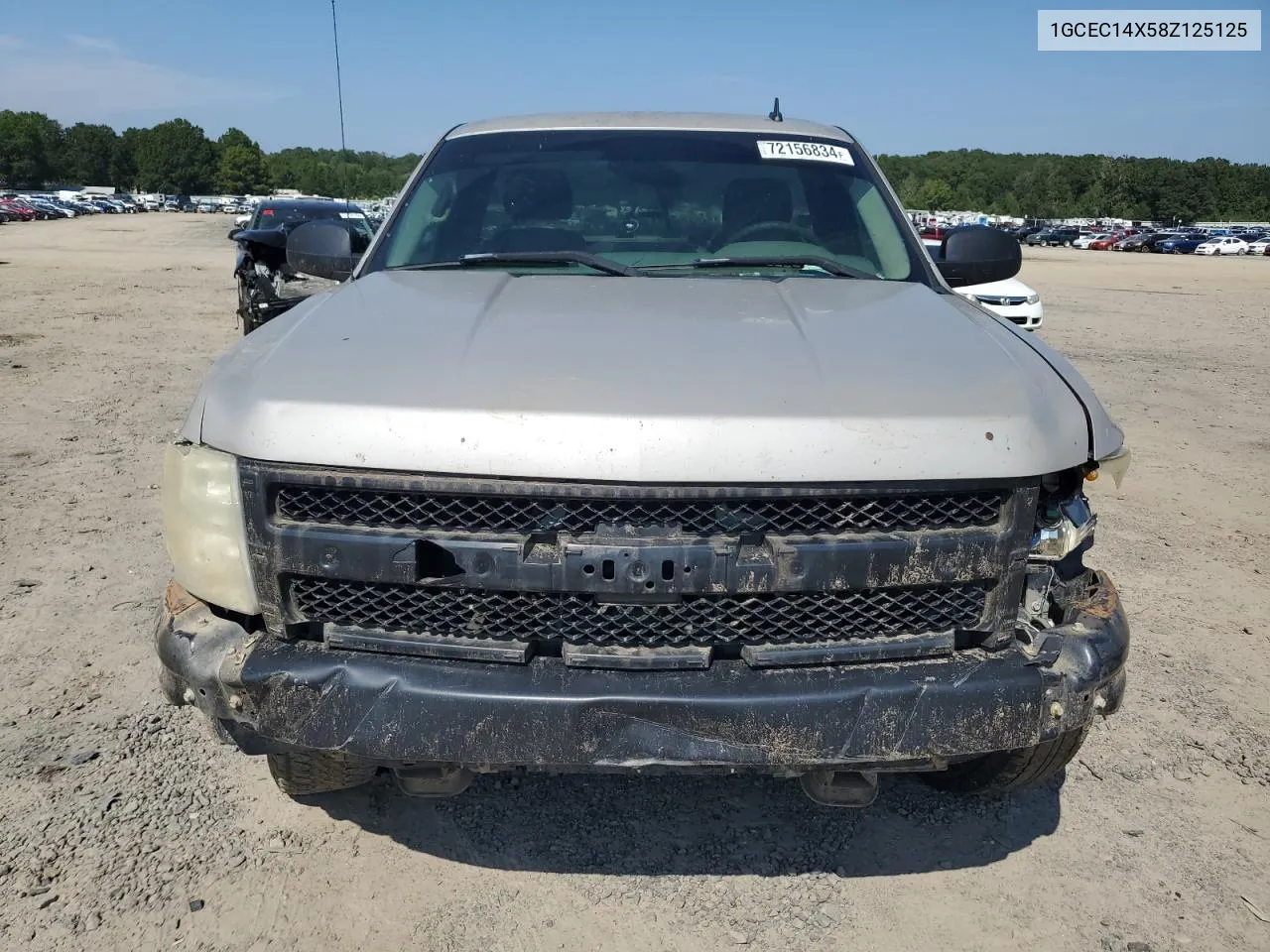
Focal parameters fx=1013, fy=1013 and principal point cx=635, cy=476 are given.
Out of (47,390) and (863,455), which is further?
(47,390)

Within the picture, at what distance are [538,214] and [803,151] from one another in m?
1.04

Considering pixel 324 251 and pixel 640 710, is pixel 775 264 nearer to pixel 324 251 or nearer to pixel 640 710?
pixel 324 251

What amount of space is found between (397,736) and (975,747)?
4.09ft

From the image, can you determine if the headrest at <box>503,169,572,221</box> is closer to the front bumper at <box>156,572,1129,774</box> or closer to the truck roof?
the truck roof

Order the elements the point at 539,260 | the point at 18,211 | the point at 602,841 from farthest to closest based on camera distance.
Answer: the point at 18,211, the point at 539,260, the point at 602,841

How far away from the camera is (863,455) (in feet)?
6.96

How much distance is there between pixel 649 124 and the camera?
388cm

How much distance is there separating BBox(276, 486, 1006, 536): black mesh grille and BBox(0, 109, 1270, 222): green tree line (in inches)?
4831

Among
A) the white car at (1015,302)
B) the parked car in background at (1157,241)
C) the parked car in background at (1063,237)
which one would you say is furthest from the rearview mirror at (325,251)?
the parked car in background at (1063,237)

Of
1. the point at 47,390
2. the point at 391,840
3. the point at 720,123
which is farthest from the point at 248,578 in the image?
the point at 47,390

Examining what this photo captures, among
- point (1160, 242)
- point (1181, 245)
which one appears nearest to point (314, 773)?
point (1181, 245)

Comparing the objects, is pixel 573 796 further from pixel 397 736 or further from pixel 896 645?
pixel 896 645

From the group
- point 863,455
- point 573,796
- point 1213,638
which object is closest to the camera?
point 863,455

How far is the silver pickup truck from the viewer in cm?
212
